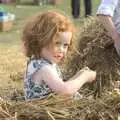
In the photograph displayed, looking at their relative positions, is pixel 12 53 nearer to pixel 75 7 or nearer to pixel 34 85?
pixel 75 7

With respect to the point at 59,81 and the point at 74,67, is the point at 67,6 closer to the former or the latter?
the point at 74,67

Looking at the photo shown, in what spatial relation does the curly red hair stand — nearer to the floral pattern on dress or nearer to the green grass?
the floral pattern on dress

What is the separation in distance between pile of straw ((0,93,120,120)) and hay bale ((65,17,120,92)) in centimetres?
151

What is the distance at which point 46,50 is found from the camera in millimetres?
3268

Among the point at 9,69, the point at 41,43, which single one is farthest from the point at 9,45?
the point at 41,43

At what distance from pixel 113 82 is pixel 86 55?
1.22ft

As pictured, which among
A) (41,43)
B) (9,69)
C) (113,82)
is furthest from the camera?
(9,69)

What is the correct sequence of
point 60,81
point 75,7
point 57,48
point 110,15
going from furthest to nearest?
1. point 75,7
2. point 110,15
3. point 57,48
4. point 60,81

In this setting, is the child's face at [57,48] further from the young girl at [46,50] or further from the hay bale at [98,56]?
the hay bale at [98,56]

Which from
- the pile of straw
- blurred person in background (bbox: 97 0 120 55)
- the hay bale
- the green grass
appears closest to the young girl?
the pile of straw

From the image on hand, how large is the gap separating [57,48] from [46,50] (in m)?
0.07

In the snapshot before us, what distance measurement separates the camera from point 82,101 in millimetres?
2971

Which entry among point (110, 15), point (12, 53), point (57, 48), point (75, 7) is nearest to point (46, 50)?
point (57, 48)

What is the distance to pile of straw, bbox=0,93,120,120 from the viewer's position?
2797 millimetres
